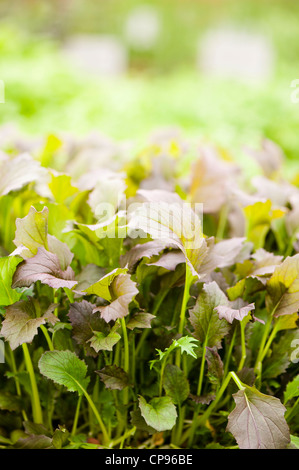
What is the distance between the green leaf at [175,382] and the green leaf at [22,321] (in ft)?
0.76

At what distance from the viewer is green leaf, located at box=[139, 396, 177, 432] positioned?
0.74 m

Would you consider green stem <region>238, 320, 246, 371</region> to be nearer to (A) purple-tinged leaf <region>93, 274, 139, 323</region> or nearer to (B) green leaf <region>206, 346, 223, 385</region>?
(B) green leaf <region>206, 346, 223, 385</region>

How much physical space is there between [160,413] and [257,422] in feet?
0.51

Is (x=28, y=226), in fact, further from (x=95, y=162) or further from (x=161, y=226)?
(x=95, y=162)

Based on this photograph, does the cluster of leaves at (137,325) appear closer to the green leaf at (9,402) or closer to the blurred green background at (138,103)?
the green leaf at (9,402)

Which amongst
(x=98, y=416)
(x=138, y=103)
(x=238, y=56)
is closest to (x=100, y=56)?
(x=238, y=56)

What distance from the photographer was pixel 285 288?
85cm

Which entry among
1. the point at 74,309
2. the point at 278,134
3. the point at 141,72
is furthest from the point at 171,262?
the point at 141,72

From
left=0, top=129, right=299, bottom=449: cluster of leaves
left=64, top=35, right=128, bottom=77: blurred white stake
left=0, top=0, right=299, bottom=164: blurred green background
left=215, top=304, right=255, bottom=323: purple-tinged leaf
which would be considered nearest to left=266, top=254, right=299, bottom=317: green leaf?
left=0, top=129, right=299, bottom=449: cluster of leaves

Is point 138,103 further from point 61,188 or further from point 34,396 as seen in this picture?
point 34,396

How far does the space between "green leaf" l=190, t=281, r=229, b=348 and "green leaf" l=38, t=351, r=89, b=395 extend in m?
0.21

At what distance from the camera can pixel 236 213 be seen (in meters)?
1.22

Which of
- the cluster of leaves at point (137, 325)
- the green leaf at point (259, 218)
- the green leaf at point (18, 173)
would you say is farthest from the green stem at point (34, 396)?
the green leaf at point (259, 218)

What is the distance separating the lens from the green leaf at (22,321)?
2.35 ft
